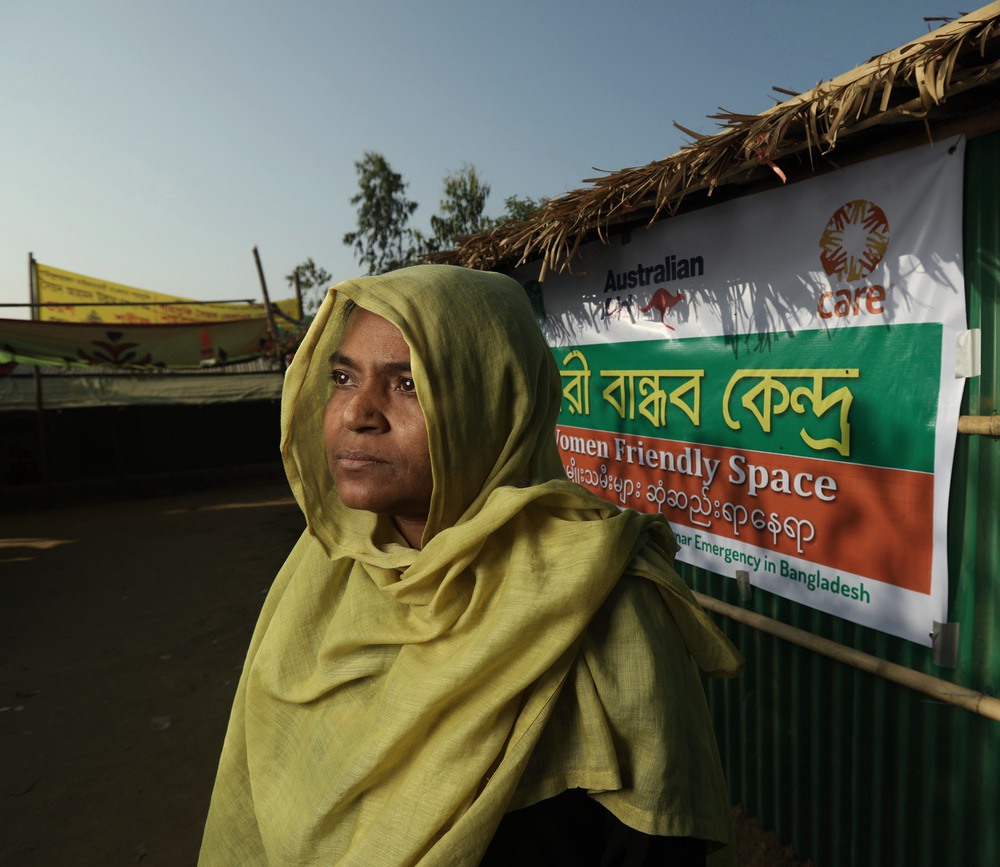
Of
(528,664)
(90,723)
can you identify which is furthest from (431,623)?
(90,723)

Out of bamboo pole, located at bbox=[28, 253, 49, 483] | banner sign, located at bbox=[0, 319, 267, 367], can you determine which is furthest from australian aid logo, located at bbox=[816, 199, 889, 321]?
bamboo pole, located at bbox=[28, 253, 49, 483]

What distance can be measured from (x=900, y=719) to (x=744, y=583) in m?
0.63

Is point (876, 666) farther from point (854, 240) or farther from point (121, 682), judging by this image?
point (121, 682)

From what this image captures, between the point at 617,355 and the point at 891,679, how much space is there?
5.49 feet

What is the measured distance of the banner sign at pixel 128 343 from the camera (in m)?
8.80

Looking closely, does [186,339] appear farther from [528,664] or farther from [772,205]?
[528,664]

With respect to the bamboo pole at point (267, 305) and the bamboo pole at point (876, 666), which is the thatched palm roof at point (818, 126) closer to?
the bamboo pole at point (876, 666)

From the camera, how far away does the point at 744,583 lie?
2479 millimetres

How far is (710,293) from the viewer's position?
2.54 meters

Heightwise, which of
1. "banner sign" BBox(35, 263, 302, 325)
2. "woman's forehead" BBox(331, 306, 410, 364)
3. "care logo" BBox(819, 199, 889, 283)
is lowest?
"woman's forehead" BBox(331, 306, 410, 364)

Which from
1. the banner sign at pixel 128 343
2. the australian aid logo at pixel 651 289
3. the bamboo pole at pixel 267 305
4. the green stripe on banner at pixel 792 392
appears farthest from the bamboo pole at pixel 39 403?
the green stripe on banner at pixel 792 392

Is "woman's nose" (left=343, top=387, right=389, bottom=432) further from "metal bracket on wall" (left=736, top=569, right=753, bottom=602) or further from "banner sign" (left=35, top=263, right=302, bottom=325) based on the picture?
"banner sign" (left=35, top=263, right=302, bottom=325)

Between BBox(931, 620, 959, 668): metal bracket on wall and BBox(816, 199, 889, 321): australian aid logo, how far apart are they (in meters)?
0.92

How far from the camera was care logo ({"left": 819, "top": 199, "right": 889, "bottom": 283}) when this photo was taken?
6.48 feet
